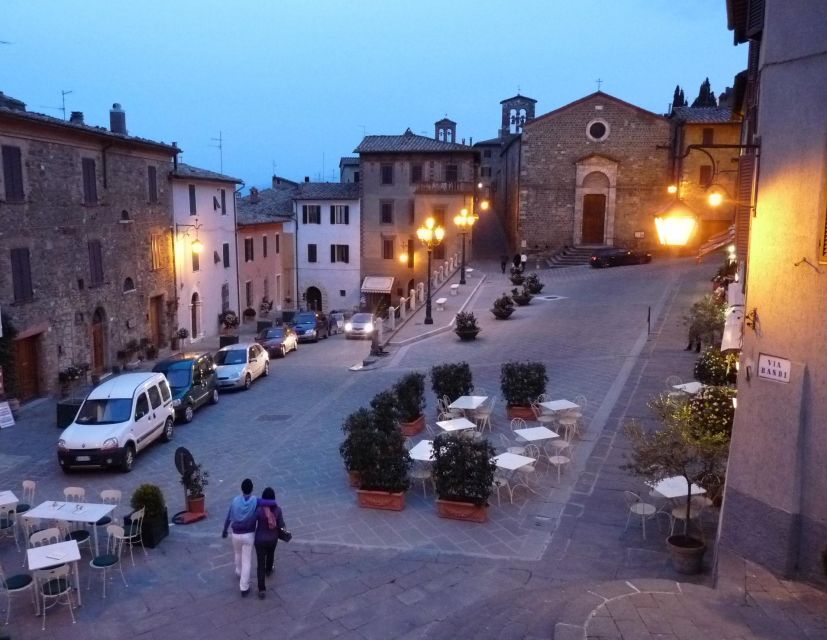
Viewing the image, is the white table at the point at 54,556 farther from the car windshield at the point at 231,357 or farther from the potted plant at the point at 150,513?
the car windshield at the point at 231,357

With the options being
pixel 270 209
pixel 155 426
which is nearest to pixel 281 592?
pixel 155 426

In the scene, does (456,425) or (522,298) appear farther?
(522,298)

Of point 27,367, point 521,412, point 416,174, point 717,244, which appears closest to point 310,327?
point 27,367

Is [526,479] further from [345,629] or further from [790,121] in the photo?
[790,121]

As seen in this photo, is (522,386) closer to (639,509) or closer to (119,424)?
(639,509)

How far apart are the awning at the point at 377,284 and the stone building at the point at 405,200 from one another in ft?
0.25

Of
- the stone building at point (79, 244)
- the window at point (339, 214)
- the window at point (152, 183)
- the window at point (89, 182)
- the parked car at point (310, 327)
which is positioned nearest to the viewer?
the stone building at point (79, 244)

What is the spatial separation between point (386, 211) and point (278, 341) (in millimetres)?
22551

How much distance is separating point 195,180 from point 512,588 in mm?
27370

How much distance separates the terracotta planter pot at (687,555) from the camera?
8.32 metres

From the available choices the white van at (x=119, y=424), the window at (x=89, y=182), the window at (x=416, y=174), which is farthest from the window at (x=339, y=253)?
the white van at (x=119, y=424)

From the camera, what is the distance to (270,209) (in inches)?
1997

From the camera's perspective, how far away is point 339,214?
48.9 m

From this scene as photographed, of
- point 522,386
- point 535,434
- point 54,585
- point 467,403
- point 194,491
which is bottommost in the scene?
point 54,585
